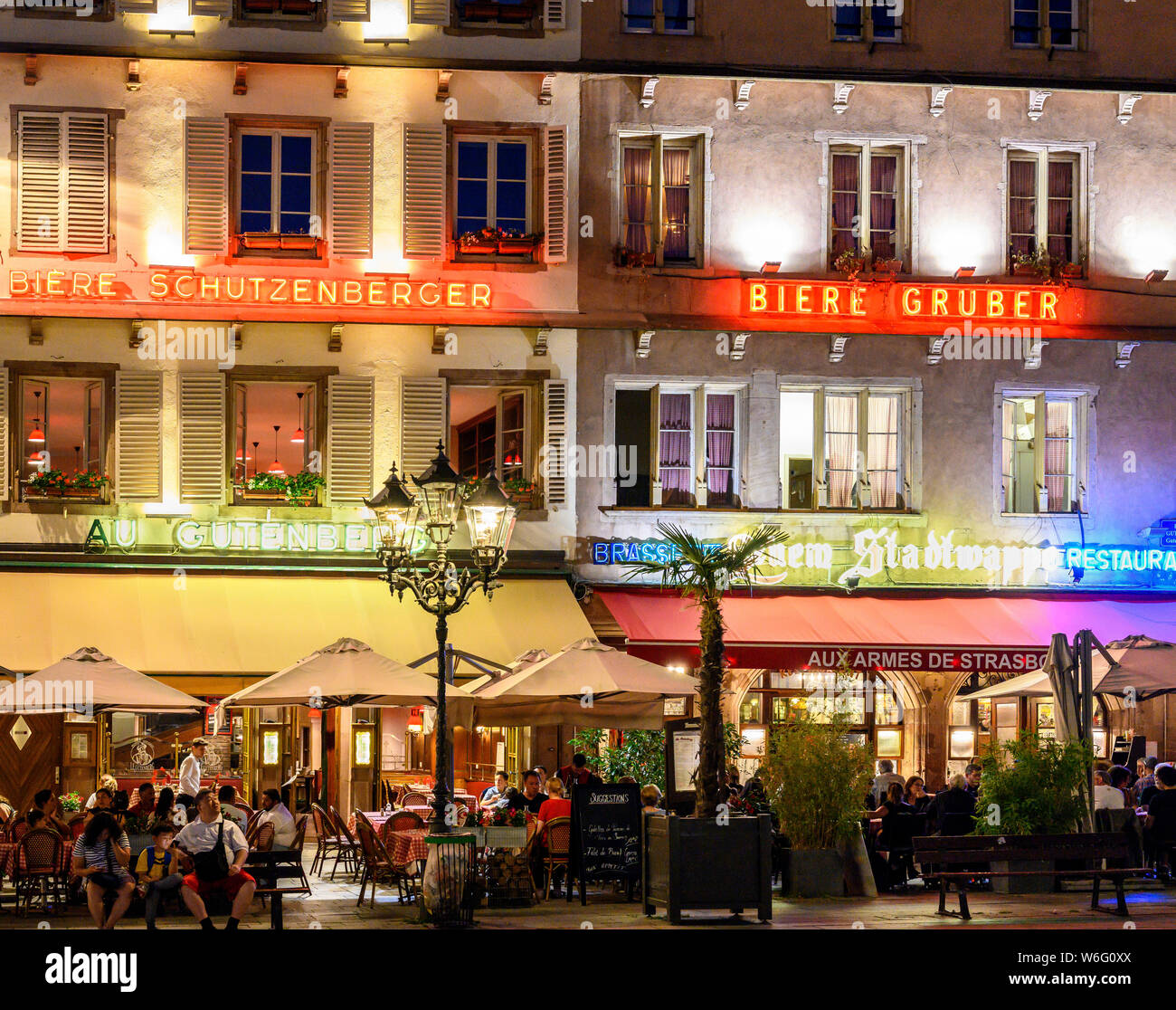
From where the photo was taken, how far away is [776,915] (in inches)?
731

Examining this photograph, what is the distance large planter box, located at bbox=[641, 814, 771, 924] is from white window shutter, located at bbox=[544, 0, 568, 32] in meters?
13.6

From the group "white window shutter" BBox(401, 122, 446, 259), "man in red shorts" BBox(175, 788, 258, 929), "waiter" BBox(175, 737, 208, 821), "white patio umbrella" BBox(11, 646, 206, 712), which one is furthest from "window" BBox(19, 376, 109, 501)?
"man in red shorts" BBox(175, 788, 258, 929)

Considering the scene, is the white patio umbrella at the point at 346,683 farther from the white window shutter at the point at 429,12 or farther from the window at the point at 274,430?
the white window shutter at the point at 429,12

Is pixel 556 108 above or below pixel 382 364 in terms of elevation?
above

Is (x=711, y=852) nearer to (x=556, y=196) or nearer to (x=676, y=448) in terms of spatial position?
(x=676, y=448)

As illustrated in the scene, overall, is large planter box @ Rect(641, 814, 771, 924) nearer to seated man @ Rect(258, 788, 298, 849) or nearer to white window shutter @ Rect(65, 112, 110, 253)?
seated man @ Rect(258, 788, 298, 849)

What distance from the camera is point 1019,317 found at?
27.3 meters

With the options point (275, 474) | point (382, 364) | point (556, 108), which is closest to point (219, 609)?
point (275, 474)

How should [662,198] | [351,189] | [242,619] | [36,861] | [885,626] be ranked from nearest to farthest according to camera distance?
[36,861] → [242,619] → [885,626] → [351,189] → [662,198]

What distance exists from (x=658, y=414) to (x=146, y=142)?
8.22 m

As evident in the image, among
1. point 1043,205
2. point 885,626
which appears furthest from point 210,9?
point 885,626

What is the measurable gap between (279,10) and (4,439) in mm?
7242
